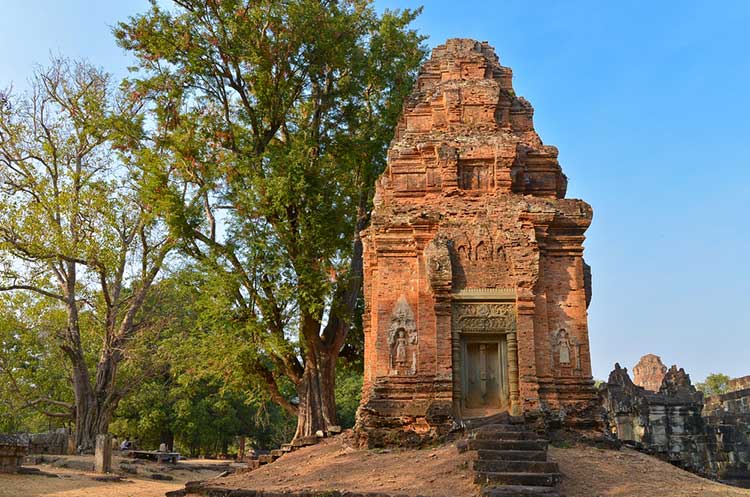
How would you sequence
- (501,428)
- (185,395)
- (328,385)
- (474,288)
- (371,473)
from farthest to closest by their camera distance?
(185,395) < (328,385) < (474,288) < (501,428) < (371,473)

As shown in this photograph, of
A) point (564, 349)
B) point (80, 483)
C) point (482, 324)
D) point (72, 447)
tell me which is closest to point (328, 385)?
point (80, 483)

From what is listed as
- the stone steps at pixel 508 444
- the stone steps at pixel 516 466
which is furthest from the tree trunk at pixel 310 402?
the stone steps at pixel 516 466

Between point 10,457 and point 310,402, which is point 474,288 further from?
point 10,457

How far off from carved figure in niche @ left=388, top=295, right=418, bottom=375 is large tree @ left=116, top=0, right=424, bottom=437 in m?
5.18

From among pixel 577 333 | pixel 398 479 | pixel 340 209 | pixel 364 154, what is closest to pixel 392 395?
pixel 398 479

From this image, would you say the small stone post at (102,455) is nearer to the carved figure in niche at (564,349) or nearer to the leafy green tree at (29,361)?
the leafy green tree at (29,361)

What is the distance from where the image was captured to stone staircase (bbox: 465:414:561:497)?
8773 millimetres

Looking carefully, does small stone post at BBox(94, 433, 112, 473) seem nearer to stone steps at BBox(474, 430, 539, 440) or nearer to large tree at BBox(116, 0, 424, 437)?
large tree at BBox(116, 0, 424, 437)

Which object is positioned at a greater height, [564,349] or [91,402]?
[564,349]

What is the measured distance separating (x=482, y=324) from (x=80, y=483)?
10.1 m

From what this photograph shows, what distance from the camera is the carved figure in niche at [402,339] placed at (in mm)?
13281

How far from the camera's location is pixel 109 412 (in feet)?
78.2

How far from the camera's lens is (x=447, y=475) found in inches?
391

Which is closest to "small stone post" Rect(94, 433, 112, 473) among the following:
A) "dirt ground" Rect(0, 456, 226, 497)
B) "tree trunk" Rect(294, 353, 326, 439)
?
"dirt ground" Rect(0, 456, 226, 497)
